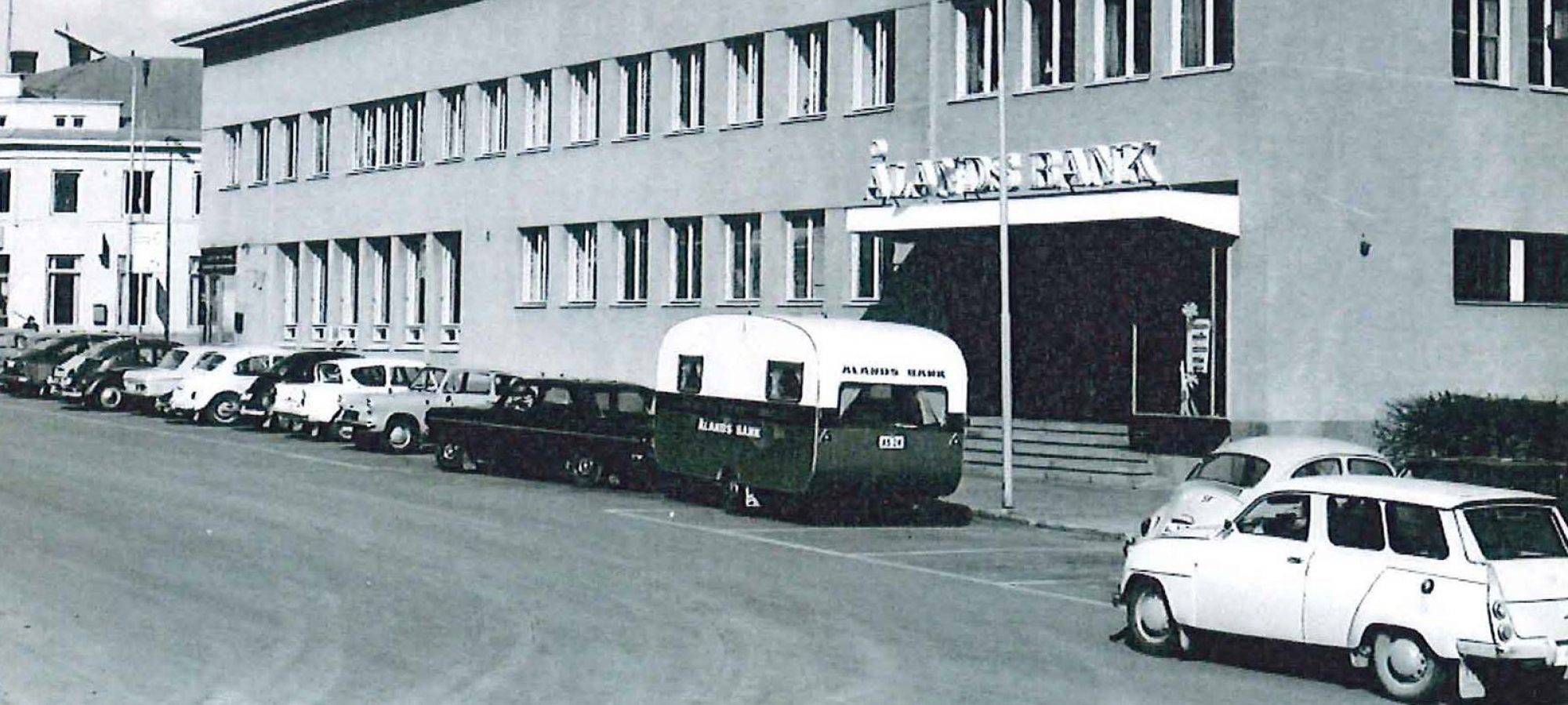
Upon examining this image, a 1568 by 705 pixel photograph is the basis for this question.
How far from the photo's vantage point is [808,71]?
39.5m

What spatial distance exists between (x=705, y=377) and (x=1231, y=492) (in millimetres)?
8723

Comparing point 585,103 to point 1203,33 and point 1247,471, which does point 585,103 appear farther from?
point 1247,471

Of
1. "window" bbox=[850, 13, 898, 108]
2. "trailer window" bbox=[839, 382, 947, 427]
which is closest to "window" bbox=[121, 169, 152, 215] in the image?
"window" bbox=[850, 13, 898, 108]

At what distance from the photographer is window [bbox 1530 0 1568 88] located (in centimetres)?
3331

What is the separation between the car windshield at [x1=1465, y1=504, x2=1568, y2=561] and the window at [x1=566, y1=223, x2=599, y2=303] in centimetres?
3355

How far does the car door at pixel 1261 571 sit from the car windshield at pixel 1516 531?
114cm

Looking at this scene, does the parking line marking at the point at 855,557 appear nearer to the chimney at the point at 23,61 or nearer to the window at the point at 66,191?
the window at the point at 66,191

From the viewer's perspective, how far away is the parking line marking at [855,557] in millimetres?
18172

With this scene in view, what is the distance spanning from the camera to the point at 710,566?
1964 cm

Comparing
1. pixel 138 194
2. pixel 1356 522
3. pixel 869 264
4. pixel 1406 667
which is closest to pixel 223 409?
pixel 869 264

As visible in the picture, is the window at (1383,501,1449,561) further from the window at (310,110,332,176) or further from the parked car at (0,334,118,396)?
the window at (310,110,332,176)

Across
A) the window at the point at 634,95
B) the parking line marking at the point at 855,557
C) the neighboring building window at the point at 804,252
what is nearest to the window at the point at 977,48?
the neighboring building window at the point at 804,252

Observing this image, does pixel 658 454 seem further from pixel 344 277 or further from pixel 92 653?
pixel 344 277

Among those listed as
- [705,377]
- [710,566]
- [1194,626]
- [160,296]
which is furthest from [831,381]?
[160,296]
